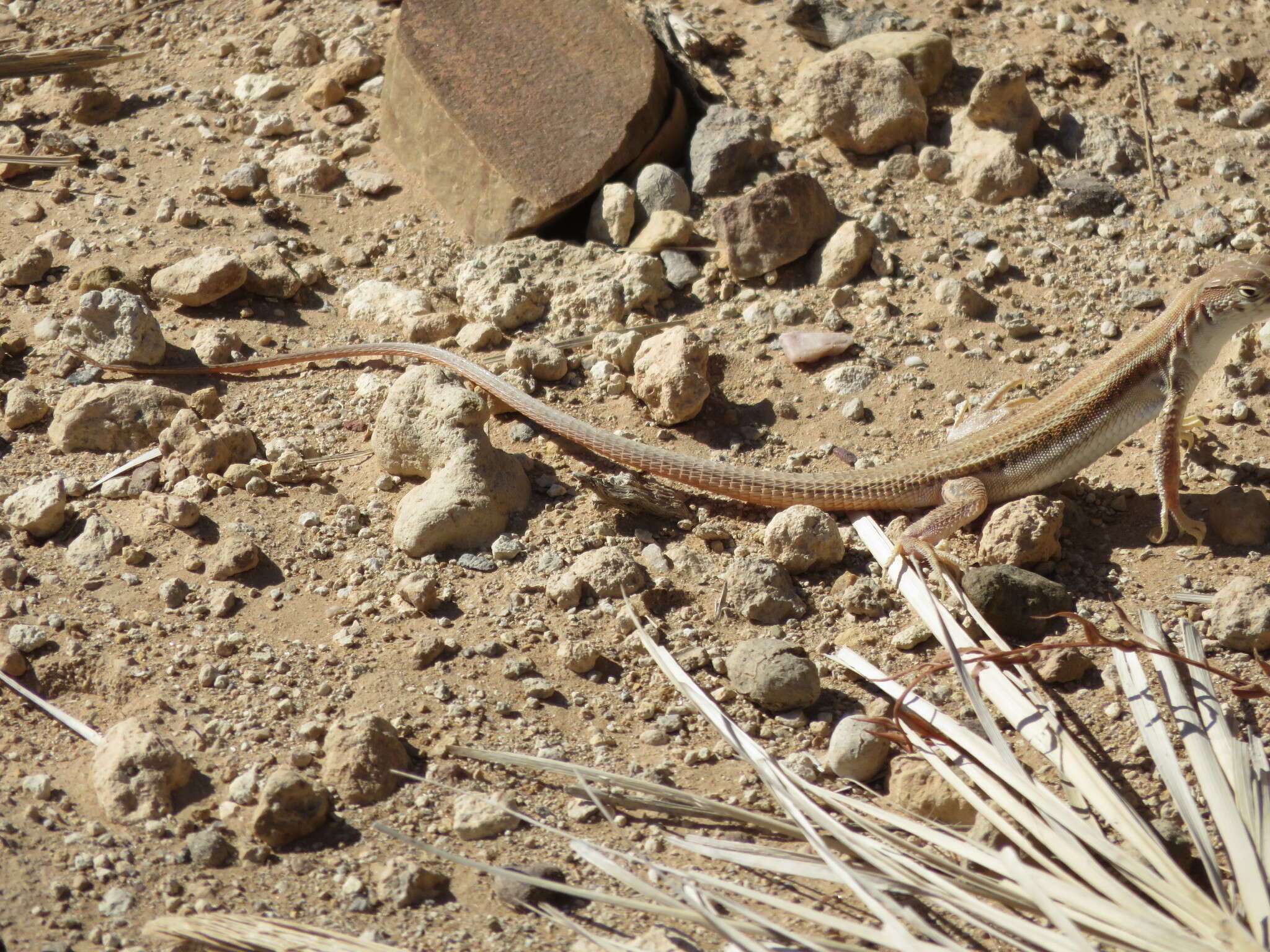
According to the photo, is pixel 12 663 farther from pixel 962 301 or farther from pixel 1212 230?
pixel 1212 230

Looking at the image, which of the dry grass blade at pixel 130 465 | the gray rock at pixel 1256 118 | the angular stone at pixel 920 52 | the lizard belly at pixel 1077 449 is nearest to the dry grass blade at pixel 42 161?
the dry grass blade at pixel 130 465

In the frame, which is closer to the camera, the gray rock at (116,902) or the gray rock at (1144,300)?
the gray rock at (116,902)

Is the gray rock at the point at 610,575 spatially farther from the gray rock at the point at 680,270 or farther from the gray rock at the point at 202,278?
the gray rock at the point at 202,278

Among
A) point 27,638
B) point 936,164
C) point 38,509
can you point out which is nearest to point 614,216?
point 936,164

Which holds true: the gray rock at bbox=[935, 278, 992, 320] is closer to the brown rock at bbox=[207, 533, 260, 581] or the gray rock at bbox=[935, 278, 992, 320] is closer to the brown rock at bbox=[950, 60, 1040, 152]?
the brown rock at bbox=[950, 60, 1040, 152]

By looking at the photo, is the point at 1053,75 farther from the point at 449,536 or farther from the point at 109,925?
the point at 109,925

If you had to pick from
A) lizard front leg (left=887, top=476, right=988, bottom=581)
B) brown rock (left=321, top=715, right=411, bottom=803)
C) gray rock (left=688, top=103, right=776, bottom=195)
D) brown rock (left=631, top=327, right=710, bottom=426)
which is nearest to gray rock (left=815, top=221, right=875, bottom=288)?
gray rock (left=688, top=103, right=776, bottom=195)

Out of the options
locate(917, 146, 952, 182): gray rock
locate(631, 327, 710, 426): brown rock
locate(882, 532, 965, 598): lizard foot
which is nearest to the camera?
locate(882, 532, 965, 598): lizard foot

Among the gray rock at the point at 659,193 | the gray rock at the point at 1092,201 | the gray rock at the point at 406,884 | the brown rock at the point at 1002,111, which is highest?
the brown rock at the point at 1002,111
